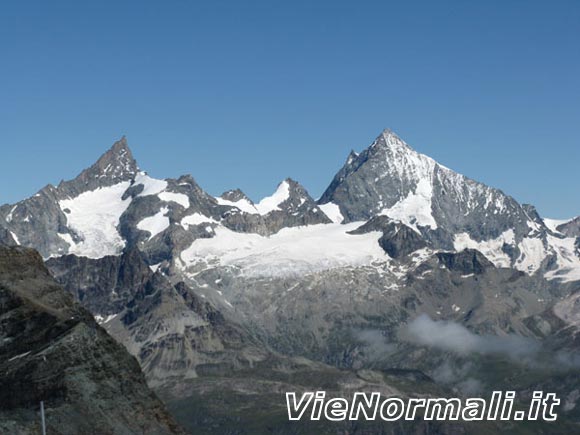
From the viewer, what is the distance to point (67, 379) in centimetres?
9994

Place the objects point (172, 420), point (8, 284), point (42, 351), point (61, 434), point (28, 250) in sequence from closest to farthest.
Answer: point (61, 434) < point (42, 351) < point (172, 420) < point (8, 284) < point (28, 250)

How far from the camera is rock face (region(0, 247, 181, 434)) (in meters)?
98.2

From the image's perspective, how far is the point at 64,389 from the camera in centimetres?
9962

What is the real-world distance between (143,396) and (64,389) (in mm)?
9274

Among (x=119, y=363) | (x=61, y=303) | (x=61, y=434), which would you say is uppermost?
(x=61, y=303)

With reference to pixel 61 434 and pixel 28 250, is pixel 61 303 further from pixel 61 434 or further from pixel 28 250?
pixel 61 434

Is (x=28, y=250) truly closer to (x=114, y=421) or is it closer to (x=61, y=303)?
(x=61, y=303)

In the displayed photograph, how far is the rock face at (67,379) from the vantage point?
98188mm

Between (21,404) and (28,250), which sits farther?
(28,250)

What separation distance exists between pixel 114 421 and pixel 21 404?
814cm

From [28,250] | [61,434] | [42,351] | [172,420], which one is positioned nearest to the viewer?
[61,434]

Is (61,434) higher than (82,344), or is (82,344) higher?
(82,344)

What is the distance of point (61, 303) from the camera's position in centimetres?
12050

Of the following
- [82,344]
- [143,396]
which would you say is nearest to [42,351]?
[82,344]
